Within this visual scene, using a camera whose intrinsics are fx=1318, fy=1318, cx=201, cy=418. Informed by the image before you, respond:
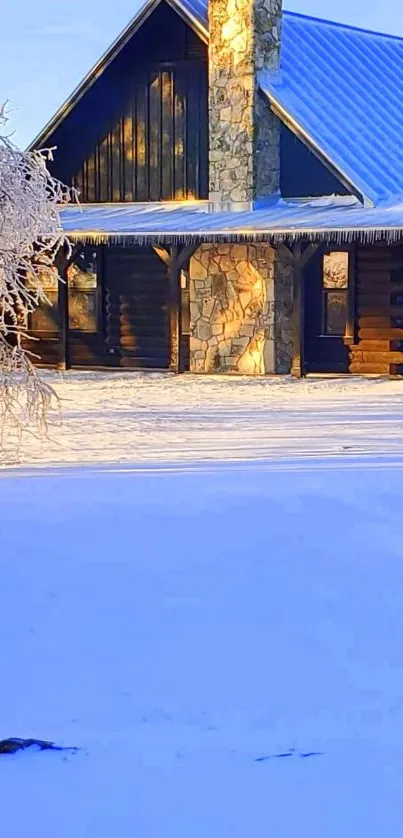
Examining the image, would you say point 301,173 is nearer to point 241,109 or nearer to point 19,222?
point 241,109

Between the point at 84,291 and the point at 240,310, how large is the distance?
11.5 ft

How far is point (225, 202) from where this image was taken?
2198 centimetres

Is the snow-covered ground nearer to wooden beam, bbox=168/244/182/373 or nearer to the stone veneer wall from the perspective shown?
the stone veneer wall

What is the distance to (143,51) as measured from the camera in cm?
2289

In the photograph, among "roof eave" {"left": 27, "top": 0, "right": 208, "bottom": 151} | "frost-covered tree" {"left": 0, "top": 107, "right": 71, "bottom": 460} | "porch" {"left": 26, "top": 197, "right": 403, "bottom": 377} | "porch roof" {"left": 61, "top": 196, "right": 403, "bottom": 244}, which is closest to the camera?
"frost-covered tree" {"left": 0, "top": 107, "right": 71, "bottom": 460}

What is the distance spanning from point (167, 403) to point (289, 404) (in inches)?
63.4

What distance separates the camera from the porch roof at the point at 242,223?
1866 centimetres

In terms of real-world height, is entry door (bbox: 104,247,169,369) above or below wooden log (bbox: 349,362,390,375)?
above

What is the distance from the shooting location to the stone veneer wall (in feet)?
69.6

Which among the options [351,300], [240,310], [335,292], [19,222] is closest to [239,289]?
[240,310]

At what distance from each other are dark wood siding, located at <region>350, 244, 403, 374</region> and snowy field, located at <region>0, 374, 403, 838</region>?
7824mm

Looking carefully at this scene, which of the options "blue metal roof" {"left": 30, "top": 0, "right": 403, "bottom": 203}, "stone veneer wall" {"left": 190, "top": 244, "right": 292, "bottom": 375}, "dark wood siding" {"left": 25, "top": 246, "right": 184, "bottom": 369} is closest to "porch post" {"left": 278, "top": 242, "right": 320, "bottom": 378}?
"stone veneer wall" {"left": 190, "top": 244, "right": 292, "bottom": 375}

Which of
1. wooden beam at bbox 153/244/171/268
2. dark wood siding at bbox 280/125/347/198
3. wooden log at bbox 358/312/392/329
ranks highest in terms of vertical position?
dark wood siding at bbox 280/125/347/198

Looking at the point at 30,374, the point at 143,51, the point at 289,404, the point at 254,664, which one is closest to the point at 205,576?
the point at 254,664
